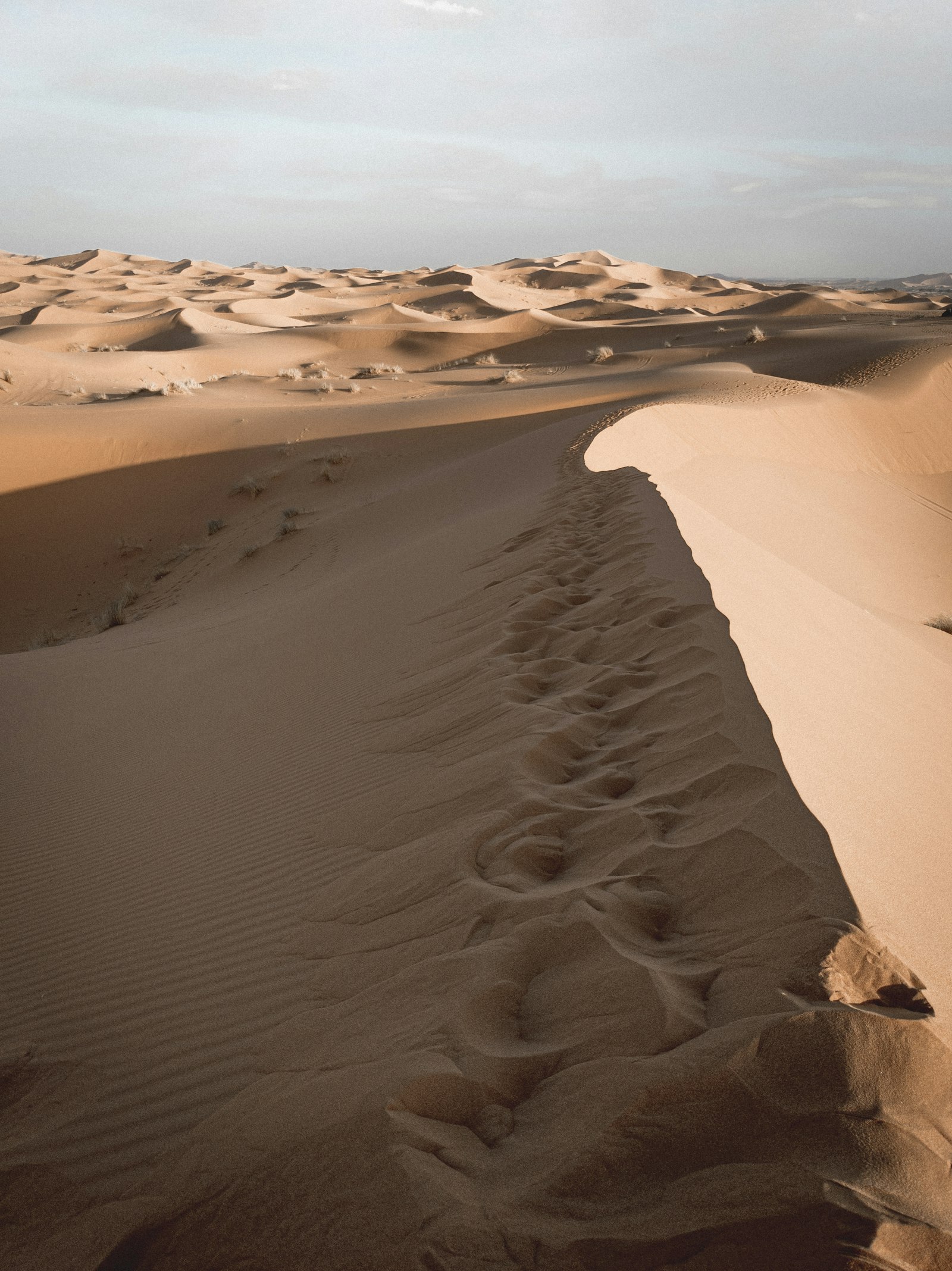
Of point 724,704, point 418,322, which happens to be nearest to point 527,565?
point 724,704

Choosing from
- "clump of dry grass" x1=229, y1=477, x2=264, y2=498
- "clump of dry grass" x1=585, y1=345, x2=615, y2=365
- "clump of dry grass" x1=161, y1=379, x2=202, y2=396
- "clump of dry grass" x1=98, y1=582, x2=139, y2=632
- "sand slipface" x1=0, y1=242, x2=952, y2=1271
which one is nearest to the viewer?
"sand slipface" x1=0, y1=242, x2=952, y2=1271

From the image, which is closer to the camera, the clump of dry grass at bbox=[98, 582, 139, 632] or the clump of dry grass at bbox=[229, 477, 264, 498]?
the clump of dry grass at bbox=[98, 582, 139, 632]

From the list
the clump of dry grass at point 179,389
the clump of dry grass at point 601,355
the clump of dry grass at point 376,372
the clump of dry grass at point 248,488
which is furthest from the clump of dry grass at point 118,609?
the clump of dry grass at point 601,355

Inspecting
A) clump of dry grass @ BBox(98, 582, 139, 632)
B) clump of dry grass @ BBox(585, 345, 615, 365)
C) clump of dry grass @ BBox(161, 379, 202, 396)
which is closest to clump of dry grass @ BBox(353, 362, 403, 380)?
clump of dry grass @ BBox(161, 379, 202, 396)

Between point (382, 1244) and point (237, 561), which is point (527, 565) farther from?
point (237, 561)

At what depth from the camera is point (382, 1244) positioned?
5.08ft

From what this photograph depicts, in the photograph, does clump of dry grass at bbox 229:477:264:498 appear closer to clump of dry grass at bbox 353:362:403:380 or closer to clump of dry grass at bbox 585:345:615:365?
clump of dry grass at bbox 353:362:403:380

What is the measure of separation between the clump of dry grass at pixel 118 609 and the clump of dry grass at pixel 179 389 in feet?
33.0

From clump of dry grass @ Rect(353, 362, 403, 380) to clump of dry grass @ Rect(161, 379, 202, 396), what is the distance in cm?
520

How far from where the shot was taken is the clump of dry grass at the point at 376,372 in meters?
26.5

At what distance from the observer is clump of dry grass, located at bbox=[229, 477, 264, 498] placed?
47.9 ft

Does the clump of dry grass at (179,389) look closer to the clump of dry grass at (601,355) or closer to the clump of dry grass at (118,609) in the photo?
the clump of dry grass at (118,609)

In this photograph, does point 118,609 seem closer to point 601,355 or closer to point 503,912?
point 503,912

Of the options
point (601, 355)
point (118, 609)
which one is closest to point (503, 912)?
point (118, 609)
